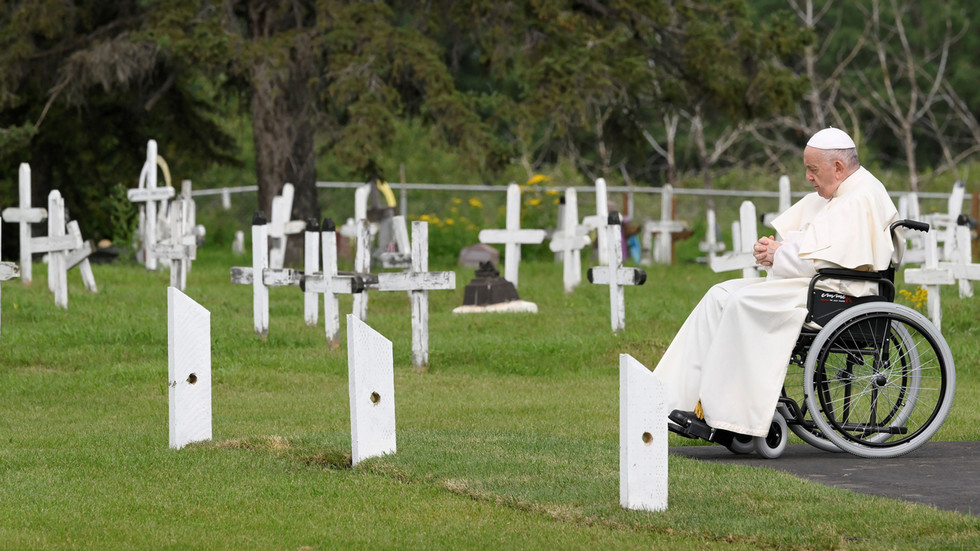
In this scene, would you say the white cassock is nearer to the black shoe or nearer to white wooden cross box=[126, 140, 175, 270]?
the black shoe

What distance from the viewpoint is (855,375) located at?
727 cm

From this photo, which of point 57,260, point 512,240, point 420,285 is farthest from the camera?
point 512,240

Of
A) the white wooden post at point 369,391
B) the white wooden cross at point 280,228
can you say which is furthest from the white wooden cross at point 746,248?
the white wooden post at point 369,391

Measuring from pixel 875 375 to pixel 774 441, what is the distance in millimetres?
555

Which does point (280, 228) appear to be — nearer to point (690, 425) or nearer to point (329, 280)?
point (329, 280)

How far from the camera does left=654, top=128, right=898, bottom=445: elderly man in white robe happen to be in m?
6.84

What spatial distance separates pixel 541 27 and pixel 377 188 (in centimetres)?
380

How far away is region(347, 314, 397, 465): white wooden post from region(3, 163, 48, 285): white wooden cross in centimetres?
977

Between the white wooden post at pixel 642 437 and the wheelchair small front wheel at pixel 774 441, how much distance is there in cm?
150

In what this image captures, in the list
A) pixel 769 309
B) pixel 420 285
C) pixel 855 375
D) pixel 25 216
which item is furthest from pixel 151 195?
pixel 769 309

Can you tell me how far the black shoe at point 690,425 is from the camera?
686 centimetres

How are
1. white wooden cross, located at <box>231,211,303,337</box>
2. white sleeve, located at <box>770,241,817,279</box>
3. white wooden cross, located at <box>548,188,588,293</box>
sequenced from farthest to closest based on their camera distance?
white wooden cross, located at <box>548,188,588,293</box>, white wooden cross, located at <box>231,211,303,337</box>, white sleeve, located at <box>770,241,817,279</box>

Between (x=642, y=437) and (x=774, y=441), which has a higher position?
(x=642, y=437)

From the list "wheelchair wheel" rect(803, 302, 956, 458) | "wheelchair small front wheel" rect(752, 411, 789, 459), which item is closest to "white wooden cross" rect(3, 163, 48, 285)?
"wheelchair small front wheel" rect(752, 411, 789, 459)
